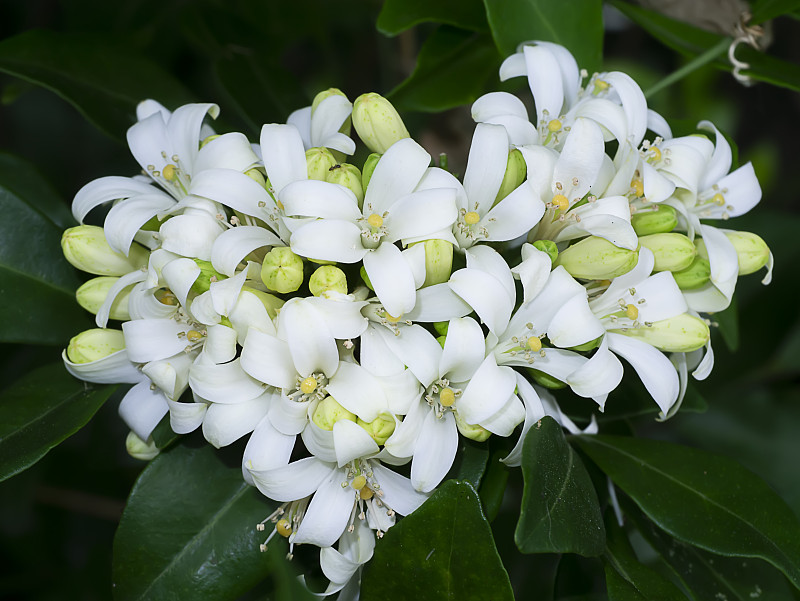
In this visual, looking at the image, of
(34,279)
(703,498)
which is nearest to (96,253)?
(34,279)

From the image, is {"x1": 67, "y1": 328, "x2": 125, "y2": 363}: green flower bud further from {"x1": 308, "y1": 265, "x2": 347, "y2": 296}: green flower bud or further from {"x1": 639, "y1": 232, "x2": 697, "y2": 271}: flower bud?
{"x1": 639, "y1": 232, "x2": 697, "y2": 271}: flower bud

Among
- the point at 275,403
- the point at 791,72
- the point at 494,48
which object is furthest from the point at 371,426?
the point at 791,72

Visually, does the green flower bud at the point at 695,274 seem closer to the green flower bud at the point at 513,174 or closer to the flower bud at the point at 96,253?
the green flower bud at the point at 513,174

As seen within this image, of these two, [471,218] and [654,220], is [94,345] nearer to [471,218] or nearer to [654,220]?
[471,218]

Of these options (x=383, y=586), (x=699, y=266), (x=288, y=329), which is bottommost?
(x=383, y=586)

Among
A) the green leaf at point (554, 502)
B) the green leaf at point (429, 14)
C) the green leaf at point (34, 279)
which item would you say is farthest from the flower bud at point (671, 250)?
the green leaf at point (34, 279)

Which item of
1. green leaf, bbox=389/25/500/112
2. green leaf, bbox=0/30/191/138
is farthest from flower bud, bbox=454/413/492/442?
green leaf, bbox=0/30/191/138

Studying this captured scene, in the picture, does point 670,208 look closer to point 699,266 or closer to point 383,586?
point 699,266
